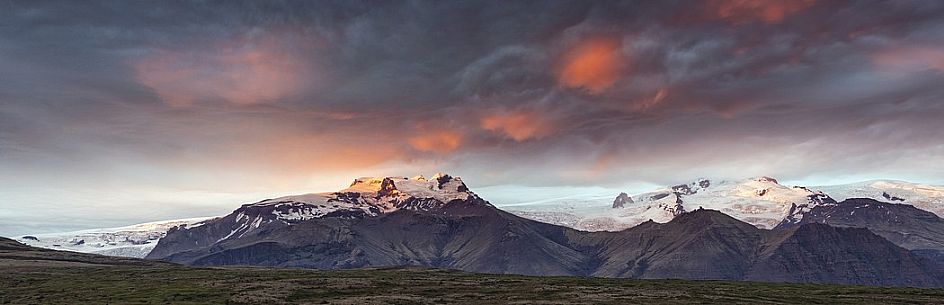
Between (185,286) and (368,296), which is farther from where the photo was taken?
(185,286)

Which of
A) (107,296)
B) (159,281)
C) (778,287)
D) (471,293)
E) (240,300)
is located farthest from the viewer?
(778,287)

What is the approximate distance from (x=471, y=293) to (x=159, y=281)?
2551 inches

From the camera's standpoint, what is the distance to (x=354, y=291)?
127 meters

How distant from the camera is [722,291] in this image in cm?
14550

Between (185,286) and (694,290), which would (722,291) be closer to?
(694,290)

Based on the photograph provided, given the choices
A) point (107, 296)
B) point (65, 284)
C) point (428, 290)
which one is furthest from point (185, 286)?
point (428, 290)

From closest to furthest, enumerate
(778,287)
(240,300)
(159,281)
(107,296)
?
(240,300) < (107,296) < (159,281) < (778,287)

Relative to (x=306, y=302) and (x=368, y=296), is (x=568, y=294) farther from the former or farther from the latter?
(x=306, y=302)

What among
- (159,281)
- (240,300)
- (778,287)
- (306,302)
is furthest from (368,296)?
(778,287)

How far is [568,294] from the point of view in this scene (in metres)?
128

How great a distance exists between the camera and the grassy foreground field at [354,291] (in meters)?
112

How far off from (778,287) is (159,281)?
134m

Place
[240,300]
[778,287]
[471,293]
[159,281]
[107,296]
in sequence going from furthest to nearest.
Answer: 1. [778,287]
2. [159,281]
3. [471,293]
4. [107,296]
5. [240,300]

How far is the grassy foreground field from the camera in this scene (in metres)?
112
